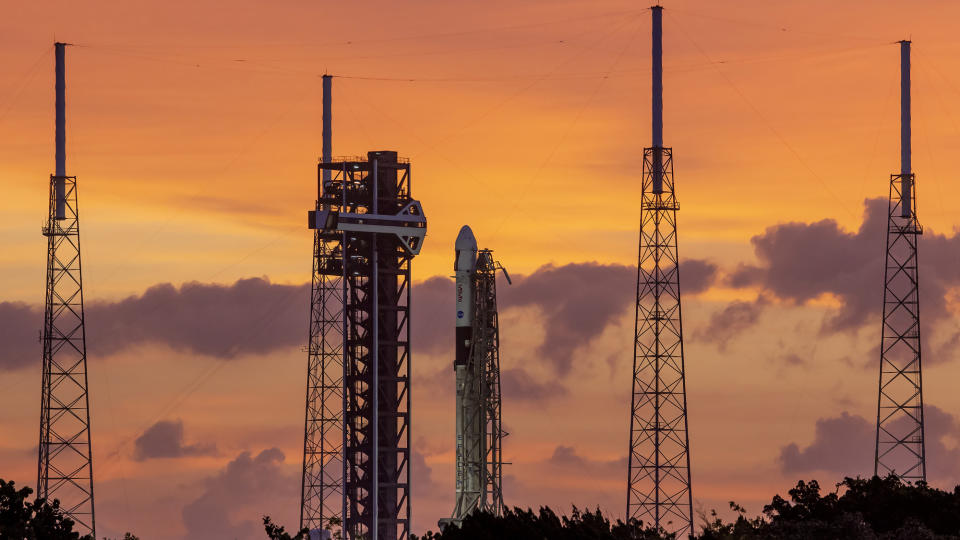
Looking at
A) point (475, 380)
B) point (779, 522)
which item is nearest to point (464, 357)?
point (475, 380)

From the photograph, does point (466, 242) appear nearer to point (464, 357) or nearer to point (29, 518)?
point (464, 357)

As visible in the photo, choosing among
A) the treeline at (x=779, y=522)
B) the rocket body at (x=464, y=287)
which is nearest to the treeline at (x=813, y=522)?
the treeline at (x=779, y=522)

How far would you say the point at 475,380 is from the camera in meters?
142

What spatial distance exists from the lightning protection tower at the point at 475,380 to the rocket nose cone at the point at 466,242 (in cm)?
7

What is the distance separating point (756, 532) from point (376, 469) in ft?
147

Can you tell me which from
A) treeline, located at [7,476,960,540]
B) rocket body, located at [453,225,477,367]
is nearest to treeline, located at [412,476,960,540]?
treeline, located at [7,476,960,540]

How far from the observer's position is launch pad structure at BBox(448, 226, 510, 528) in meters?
140

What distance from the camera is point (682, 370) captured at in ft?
422

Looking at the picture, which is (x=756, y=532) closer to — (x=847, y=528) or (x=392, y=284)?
(x=847, y=528)

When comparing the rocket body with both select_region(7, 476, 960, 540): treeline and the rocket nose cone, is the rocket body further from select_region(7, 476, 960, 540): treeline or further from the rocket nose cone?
select_region(7, 476, 960, 540): treeline

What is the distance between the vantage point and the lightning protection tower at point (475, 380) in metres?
140

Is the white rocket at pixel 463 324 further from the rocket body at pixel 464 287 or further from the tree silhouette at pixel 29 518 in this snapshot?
the tree silhouette at pixel 29 518

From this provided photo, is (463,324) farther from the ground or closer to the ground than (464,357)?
farther from the ground

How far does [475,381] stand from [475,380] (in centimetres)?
7
